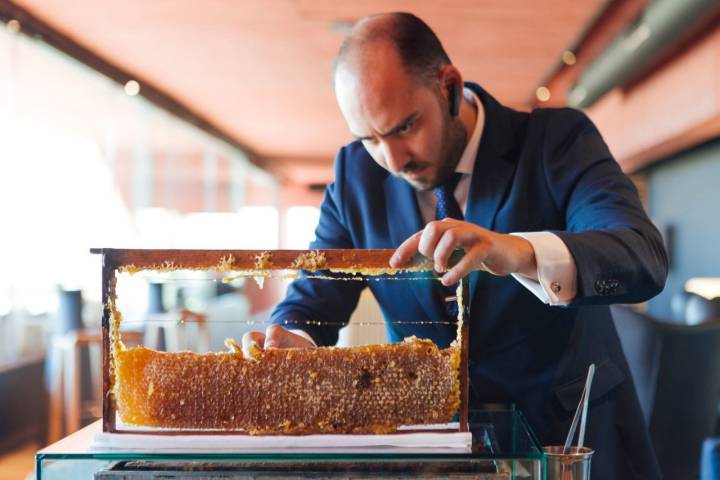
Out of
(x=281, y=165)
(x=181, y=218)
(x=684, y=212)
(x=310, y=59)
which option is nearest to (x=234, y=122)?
(x=181, y=218)

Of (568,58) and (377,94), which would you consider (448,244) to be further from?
(568,58)

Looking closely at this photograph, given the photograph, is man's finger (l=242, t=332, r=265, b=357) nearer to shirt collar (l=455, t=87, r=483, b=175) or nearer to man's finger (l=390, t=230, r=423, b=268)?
man's finger (l=390, t=230, r=423, b=268)

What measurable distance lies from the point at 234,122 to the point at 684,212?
220 inches

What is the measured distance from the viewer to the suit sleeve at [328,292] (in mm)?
1574

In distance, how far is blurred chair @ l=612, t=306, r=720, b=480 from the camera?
9.03 ft

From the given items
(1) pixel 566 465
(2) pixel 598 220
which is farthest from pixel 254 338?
(2) pixel 598 220

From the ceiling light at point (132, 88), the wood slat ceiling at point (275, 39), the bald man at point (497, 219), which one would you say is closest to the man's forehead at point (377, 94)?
the bald man at point (497, 219)

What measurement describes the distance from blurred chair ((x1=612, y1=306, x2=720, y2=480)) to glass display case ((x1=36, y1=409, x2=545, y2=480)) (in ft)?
7.02

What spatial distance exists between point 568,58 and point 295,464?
654cm

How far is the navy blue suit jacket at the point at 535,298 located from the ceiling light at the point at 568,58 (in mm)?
5229

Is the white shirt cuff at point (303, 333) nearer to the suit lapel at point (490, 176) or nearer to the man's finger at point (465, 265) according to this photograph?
the suit lapel at point (490, 176)

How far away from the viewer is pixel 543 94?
8.27 meters

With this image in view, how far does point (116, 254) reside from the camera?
920 millimetres

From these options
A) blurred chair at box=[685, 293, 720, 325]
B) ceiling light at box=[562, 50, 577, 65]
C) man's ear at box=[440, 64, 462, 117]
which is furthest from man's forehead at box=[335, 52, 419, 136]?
ceiling light at box=[562, 50, 577, 65]
